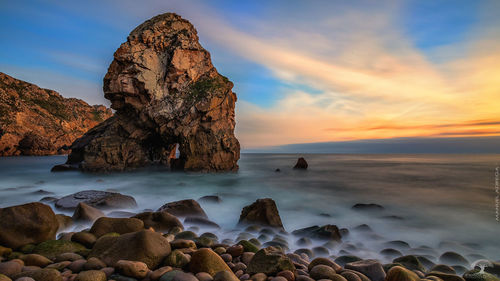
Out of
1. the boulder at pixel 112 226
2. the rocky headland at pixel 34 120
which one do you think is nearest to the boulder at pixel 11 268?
the boulder at pixel 112 226

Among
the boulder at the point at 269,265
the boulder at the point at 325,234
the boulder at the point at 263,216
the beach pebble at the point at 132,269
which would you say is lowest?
the boulder at the point at 325,234

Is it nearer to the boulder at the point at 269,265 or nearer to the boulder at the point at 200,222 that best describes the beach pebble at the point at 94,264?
the boulder at the point at 269,265

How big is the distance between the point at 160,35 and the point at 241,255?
19.7 m

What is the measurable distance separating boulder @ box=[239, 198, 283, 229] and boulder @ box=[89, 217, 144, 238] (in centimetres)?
285

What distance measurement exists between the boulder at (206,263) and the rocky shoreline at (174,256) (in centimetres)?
1

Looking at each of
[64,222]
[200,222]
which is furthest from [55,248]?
[200,222]

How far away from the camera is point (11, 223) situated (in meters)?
3.64

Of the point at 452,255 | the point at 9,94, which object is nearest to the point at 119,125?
the point at 452,255

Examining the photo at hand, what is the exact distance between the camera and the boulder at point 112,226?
418cm

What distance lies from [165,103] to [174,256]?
55.2ft

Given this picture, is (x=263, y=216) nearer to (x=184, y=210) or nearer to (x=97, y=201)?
(x=184, y=210)

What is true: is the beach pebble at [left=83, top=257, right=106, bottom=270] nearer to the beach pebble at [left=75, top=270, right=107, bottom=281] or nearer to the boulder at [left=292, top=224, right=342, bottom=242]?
the beach pebble at [left=75, top=270, right=107, bottom=281]

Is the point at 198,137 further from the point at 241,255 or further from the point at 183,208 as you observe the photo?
the point at 241,255

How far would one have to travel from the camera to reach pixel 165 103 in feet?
60.1
